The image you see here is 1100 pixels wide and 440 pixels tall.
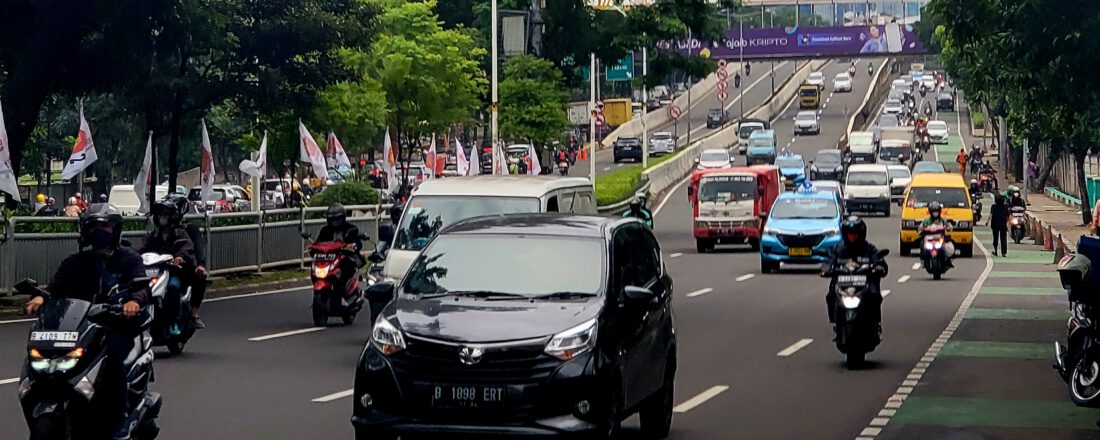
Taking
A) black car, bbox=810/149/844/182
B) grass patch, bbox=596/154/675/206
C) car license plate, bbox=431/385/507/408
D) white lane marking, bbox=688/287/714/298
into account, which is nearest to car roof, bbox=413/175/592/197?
car license plate, bbox=431/385/507/408

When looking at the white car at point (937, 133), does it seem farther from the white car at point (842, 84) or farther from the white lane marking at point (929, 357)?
the white lane marking at point (929, 357)

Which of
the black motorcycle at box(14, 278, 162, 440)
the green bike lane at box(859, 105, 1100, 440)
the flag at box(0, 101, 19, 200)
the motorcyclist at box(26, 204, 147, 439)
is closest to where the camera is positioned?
the black motorcycle at box(14, 278, 162, 440)

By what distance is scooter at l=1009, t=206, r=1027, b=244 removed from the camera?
46.8 metres

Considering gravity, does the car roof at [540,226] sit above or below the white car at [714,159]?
below

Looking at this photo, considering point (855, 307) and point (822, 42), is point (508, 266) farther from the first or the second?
point (822, 42)

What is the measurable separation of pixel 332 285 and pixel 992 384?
26.4 feet

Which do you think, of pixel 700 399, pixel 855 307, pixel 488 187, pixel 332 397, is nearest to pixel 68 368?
A: pixel 332 397

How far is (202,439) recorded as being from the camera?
39.5ft

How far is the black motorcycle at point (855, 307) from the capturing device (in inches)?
694

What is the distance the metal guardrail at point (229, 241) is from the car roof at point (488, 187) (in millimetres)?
6149

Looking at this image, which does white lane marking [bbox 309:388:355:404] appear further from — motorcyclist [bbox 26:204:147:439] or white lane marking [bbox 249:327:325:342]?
white lane marking [bbox 249:327:325:342]

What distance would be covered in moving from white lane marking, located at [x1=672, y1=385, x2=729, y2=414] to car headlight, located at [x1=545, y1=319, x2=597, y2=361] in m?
3.67

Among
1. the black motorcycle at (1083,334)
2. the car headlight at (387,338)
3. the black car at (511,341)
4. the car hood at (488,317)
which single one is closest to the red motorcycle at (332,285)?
the black car at (511,341)

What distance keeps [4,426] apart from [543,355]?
4360 millimetres
